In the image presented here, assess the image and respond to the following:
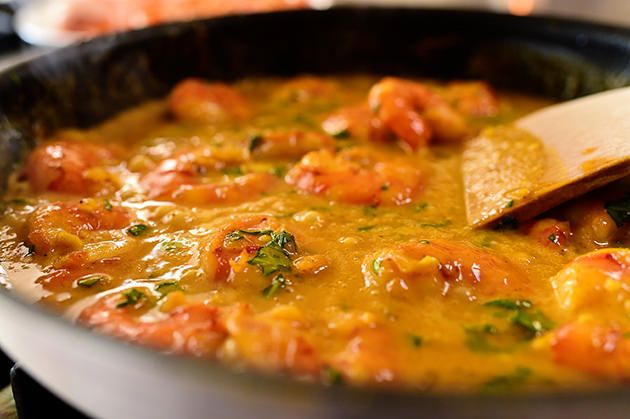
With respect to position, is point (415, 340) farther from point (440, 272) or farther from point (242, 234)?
point (242, 234)

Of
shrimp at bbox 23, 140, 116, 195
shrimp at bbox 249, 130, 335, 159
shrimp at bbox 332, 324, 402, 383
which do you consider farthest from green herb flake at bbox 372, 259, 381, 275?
shrimp at bbox 23, 140, 116, 195

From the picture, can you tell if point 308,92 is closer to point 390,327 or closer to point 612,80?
point 612,80

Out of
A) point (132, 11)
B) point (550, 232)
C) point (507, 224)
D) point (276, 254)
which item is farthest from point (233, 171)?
point (132, 11)

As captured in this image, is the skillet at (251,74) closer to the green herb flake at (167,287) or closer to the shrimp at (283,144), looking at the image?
the green herb flake at (167,287)

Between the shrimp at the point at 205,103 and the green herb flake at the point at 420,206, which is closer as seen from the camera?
the green herb flake at the point at 420,206

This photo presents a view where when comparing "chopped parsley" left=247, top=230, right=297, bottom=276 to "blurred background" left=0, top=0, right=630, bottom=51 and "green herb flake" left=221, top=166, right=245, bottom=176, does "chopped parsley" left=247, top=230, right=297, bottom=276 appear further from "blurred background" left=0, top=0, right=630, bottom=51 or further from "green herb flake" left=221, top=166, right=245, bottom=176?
"blurred background" left=0, top=0, right=630, bottom=51

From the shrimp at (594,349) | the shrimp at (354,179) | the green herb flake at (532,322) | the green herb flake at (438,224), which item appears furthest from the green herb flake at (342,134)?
the shrimp at (594,349)
